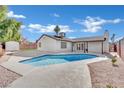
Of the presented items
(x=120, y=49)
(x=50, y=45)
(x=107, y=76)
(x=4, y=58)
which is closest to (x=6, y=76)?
(x=4, y=58)

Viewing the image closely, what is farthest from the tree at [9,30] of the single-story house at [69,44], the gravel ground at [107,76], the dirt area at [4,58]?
the gravel ground at [107,76]

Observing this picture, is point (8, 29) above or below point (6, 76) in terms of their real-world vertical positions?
above

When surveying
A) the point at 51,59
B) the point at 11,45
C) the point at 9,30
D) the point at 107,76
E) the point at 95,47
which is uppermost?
the point at 9,30

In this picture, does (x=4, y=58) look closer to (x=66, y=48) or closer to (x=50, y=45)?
(x=50, y=45)

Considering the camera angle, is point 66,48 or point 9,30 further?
point 66,48

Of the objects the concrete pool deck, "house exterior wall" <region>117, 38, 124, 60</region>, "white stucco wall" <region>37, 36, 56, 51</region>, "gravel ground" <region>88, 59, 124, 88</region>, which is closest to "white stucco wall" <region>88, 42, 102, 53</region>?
"house exterior wall" <region>117, 38, 124, 60</region>

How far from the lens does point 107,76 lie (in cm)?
722

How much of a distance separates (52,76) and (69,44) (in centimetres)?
462

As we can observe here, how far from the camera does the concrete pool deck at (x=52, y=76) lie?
6.42 meters

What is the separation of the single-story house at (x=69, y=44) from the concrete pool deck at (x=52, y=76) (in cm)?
152
